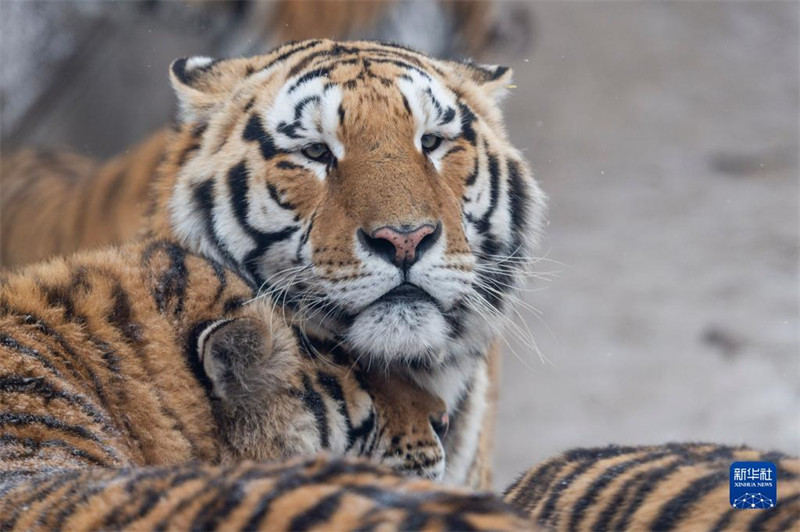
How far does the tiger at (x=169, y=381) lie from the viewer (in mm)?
1762

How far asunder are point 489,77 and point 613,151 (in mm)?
4314

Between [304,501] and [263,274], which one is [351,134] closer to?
[263,274]

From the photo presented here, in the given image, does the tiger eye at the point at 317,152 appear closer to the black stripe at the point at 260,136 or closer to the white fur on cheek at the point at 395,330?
the black stripe at the point at 260,136

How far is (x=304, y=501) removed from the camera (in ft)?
3.97

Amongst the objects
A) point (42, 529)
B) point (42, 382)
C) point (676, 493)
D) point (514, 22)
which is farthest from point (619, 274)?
point (42, 529)

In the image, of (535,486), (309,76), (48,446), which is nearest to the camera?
(48,446)

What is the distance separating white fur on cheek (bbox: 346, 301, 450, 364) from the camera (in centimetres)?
219

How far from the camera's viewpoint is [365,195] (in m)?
2.22

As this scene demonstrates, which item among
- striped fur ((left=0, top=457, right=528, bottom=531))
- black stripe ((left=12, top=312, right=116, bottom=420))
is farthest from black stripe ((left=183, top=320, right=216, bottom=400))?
striped fur ((left=0, top=457, right=528, bottom=531))

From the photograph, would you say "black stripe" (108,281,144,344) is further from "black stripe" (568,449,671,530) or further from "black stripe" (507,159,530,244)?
"black stripe" (507,159,530,244)

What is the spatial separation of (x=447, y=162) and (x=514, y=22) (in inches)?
172

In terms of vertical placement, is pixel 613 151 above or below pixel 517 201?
above

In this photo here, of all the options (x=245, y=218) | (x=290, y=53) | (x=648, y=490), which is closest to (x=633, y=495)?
(x=648, y=490)

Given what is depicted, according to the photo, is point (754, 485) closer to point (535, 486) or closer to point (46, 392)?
point (535, 486)
